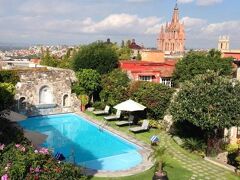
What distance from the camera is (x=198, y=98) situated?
63.7 feet

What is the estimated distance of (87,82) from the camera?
106ft

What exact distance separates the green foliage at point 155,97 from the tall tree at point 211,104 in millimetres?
5912

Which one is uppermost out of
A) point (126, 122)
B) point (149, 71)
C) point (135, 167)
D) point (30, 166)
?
point (149, 71)

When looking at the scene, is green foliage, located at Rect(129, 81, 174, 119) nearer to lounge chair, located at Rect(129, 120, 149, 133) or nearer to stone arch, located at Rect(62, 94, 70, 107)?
lounge chair, located at Rect(129, 120, 149, 133)

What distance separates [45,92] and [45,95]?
291 millimetres

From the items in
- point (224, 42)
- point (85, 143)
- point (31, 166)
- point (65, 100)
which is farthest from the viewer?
point (224, 42)

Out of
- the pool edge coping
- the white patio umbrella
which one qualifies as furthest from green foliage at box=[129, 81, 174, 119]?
the pool edge coping

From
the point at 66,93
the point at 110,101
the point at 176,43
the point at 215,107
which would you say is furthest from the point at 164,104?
the point at 176,43

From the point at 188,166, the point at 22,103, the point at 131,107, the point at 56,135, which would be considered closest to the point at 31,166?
the point at 188,166

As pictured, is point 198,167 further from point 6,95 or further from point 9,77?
point 9,77

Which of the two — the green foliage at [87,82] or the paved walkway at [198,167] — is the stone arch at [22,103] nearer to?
the green foliage at [87,82]

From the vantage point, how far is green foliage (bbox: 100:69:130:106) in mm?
29453

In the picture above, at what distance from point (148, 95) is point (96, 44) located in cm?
1550

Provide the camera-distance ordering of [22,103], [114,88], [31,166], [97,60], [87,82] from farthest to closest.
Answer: [97,60], [87,82], [22,103], [114,88], [31,166]
